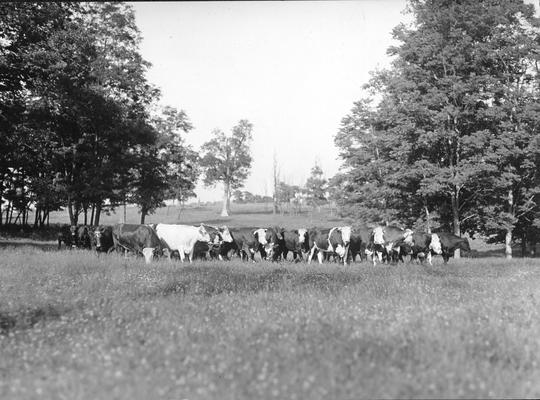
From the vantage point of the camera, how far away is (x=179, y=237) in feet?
72.0

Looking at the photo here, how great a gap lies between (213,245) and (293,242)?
4992 millimetres

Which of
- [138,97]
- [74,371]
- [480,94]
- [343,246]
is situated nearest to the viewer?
[74,371]

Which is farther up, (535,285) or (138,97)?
(138,97)

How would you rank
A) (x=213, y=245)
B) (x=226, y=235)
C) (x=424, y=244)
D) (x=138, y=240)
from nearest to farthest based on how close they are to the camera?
(x=138, y=240), (x=213, y=245), (x=226, y=235), (x=424, y=244)

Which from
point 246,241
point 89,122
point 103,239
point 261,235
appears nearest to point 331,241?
→ point 261,235

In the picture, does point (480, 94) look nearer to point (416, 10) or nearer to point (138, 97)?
point (416, 10)

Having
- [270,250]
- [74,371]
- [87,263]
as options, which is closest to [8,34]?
[87,263]

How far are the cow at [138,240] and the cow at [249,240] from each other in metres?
4.26

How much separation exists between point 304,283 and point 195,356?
7548 mm

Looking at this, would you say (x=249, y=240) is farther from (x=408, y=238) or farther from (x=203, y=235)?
(x=408, y=238)

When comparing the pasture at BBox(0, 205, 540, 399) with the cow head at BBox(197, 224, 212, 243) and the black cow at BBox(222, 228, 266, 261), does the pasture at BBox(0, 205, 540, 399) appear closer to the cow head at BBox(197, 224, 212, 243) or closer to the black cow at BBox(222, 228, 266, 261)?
the cow head at BBox(197, 224, 212, 243)

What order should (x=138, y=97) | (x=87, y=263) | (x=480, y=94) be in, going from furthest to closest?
(x=138, y=97)
(x=480, y=94)
(x=87, y=263)

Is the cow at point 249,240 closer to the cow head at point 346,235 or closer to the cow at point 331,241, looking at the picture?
the cow at point 331,241

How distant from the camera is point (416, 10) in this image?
1174 inches
